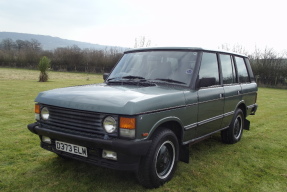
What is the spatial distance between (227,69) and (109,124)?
315cm

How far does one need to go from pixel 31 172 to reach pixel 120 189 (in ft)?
4.97

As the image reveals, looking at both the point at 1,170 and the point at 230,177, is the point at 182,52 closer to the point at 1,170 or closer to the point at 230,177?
the point at 230,177

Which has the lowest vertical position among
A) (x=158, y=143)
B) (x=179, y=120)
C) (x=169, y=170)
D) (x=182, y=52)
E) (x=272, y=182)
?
(x=272, y=182)

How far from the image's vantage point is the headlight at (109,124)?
9.16ft

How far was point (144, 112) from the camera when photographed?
2.82 m

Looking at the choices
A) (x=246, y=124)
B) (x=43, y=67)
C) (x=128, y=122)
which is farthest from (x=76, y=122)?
(x=43, y=67)

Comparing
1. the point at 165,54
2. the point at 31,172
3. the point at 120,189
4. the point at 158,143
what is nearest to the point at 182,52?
the point at 165,54

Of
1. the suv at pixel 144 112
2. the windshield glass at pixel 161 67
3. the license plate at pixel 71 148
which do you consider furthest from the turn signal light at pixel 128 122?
the windshield glass at pixel 161 67

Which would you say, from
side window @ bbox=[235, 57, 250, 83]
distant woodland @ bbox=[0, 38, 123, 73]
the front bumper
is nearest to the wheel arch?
the front bumper

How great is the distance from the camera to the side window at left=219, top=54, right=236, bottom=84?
187 inches

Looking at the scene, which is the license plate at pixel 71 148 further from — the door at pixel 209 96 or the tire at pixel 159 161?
the door at pixel 209 96

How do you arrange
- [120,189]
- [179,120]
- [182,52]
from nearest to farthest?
[120,189] < [179,120] < [182,52]

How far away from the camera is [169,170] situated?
3.47m

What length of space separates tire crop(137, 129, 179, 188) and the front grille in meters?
0.57
